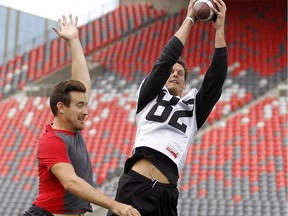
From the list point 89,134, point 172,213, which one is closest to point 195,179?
point 89,134

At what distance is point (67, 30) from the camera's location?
4.33 metres

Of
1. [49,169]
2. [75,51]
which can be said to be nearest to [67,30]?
[75,51]

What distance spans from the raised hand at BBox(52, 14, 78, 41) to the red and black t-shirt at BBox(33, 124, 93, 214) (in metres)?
0.89

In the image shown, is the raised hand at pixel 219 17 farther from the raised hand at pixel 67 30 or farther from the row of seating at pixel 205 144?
the row of seating at pixel 205 144

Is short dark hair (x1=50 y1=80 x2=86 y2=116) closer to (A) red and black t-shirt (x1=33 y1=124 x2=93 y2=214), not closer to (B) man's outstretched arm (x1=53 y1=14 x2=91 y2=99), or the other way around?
(A) red and black t-shirt (x1=33 y1=124 x2=93 y2=214)

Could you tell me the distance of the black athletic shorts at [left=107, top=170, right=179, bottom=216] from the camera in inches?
141

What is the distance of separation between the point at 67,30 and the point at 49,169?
4.23 feet

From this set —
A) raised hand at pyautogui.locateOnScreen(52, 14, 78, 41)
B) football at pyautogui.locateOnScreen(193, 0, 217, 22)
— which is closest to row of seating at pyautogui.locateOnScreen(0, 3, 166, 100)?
raised hand at pyautogui.locateOnScreen(52, 14, 78, 41)

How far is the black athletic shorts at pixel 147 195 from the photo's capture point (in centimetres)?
359

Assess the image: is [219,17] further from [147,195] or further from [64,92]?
[147,195]

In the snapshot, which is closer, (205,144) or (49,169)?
(49,169)

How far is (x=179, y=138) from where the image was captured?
3689 millimetres

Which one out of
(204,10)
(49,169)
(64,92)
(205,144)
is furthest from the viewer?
(205,144)

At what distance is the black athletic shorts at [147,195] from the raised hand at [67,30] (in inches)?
45.8
